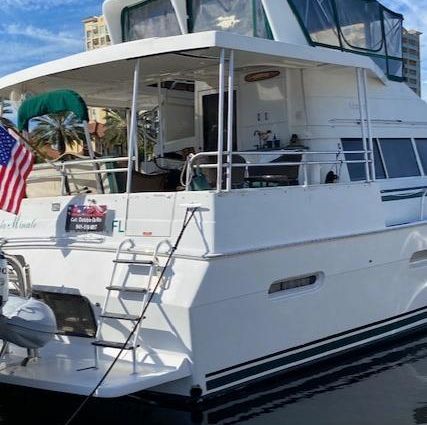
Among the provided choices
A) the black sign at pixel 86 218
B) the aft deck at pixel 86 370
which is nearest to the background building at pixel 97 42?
the black sign at pixel 86 218

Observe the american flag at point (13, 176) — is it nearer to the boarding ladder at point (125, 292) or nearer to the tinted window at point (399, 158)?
the boarding ladder at point (125, 292)

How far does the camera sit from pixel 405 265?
7.82 meters

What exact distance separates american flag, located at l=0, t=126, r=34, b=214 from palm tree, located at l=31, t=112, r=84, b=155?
2.62ft

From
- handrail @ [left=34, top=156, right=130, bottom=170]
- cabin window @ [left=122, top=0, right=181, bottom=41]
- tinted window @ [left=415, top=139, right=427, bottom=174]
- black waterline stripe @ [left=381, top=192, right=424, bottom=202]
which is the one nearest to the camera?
handrail @ [left=34, top=156, right=130, bottom=170]

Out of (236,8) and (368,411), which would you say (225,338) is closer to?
(368,411)

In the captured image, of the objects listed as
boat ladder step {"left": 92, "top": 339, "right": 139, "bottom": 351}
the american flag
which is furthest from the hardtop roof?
boat ladder step {"left": 92, "top": 339, "right": 139, "bottom": 351}

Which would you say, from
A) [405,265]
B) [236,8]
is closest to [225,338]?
[405,265]

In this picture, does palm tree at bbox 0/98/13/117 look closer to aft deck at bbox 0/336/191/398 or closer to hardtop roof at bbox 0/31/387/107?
hardtop roof at bbox 0/31/387/107

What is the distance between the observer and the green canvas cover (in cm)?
652

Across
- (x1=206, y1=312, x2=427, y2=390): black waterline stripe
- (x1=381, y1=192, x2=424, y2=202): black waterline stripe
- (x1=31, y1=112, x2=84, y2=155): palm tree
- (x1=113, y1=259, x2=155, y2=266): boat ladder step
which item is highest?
(x1=31, y1=112, x2=84, y2=155): palm tree

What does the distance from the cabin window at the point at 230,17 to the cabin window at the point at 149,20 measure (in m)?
0.36

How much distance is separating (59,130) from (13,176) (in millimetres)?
1951

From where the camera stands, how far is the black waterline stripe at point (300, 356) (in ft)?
19.5

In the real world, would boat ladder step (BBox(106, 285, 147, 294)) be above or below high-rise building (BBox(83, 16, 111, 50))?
below
